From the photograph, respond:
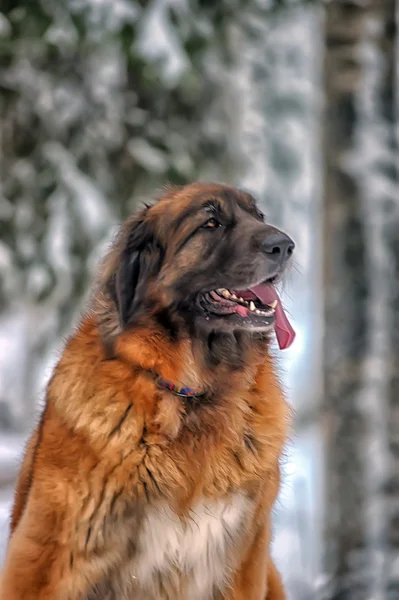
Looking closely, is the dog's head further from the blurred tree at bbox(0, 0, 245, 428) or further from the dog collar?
the blurred tree at bbox(0, 0, 245, 428)

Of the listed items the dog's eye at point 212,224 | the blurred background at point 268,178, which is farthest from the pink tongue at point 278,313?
the blurred background at point 268,178

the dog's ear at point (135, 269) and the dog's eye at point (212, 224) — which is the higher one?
the dog's eye at point (212, 224)

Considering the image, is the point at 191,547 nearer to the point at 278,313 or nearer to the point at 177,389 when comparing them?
the point at 177,389

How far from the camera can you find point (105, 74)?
1451mm

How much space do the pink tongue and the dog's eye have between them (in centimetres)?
14

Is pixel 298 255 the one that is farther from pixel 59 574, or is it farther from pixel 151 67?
pixel 59 574

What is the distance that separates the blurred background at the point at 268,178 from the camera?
1438 mm

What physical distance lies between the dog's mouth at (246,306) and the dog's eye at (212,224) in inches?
4.8

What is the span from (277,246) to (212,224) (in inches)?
5.6

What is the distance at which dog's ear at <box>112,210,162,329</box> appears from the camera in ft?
3.64

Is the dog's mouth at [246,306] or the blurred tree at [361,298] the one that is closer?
the dog's mouth at [246,306]

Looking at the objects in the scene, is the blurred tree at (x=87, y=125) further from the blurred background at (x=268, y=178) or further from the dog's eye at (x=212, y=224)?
the dog's eye at (x=212, y=224)

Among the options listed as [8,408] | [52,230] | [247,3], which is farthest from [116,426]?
[247,3]

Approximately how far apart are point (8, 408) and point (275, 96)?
99 cm
